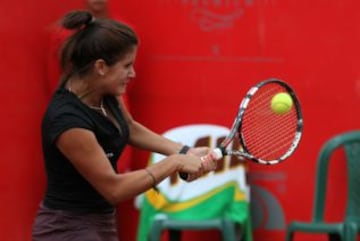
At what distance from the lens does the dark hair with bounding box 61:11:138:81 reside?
2.88 meters

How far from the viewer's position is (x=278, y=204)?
15.9 ft

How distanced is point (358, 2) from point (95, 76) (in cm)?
213

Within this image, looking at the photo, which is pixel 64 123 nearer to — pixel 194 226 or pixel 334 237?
pixel 194 226

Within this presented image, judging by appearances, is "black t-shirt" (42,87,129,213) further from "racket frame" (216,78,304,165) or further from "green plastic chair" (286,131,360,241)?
"green plastic chair" (286,131,360,241)

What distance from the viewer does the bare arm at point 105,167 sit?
110 inches

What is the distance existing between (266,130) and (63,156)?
2.94 feet

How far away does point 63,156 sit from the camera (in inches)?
113

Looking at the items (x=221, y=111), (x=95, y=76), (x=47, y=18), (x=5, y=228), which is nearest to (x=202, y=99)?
(x=221, y=111)

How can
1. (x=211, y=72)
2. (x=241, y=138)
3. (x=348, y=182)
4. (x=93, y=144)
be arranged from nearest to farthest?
(x=93, y=144) → (x=241, y=138) → (x=348, y=182) → (x=211, y=72)

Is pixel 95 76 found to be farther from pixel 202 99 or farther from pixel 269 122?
pixel 202 99

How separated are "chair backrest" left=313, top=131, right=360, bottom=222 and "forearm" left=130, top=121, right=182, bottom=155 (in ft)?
5.14

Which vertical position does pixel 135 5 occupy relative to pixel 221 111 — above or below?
above

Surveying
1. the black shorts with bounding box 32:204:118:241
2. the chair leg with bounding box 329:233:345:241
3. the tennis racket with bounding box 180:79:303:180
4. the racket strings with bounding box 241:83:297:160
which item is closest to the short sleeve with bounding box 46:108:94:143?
the black shorts with bounding box 32:204:118:241

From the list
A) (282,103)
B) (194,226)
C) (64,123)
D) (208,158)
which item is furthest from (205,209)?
(64,123)
